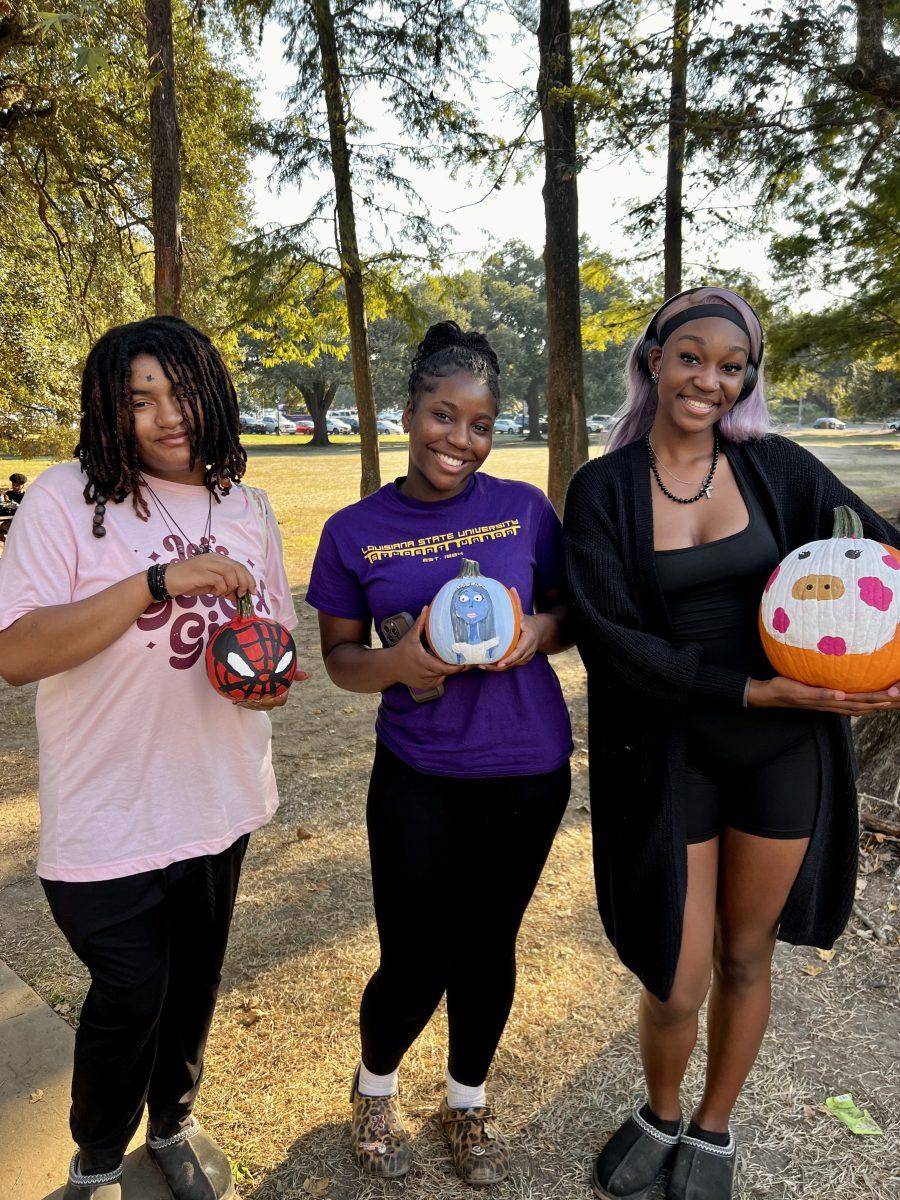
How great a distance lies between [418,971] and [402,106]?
1297 cm

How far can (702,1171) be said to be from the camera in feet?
8.20

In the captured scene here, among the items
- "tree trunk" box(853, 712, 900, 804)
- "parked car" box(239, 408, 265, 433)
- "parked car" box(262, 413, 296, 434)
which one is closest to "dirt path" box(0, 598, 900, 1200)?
"tree trunk" box(853, 712, 900, 804)

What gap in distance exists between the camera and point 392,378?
53.4 meters

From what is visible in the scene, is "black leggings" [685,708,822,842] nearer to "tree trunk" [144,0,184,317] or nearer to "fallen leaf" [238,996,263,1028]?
"fallen leaf" [238,996,263,1028]

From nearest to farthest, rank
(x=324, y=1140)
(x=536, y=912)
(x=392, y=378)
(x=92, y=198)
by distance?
(x=324, y=1140)
(x=536, y=912)
(x=92, y=198)
(x=392, y=378)

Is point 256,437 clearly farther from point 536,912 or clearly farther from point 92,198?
point 536,912

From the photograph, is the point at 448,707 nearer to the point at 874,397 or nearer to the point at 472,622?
the point at 472,622

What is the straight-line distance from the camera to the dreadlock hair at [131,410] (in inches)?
80.4

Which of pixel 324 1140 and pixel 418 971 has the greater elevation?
pixel 418 971

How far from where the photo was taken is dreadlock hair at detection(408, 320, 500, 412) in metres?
2.31

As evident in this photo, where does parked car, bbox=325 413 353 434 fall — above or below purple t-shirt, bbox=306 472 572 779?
below

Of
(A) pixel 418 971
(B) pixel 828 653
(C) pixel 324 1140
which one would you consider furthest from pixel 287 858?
(B) pixel 828 653

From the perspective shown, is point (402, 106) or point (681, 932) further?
point (402, 106)

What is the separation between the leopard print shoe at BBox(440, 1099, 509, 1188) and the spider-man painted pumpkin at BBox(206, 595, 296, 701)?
5.15 ft
